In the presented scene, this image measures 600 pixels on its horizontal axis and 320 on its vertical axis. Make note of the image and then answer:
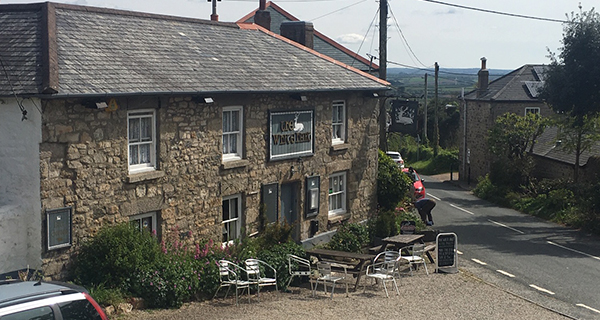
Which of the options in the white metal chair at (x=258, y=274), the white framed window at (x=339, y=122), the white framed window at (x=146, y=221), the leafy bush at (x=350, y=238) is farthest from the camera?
the white framed window at (x=339, y=122)

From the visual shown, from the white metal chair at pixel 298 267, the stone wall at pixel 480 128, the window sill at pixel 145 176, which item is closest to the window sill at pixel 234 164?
the window sill at pixel 145 176

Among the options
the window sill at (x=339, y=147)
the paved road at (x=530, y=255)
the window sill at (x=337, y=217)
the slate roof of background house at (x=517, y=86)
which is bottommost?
the paved road at (x=530, y=255)

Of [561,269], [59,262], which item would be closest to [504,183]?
[561,269]

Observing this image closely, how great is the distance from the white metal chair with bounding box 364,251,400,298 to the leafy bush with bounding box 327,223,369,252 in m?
1.62

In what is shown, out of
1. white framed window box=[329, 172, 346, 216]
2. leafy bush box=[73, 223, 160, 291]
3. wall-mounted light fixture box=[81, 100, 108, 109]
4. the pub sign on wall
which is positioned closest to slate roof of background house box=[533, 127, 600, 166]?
white framed window box=[329, 172, 346, 216]

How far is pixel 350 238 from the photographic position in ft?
62.0

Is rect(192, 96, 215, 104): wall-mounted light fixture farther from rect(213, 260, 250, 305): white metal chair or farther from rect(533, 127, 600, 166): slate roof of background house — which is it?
rect(533, 127, 600, 166): slate roof of background house

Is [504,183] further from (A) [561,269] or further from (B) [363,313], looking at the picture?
(B) [363,313]

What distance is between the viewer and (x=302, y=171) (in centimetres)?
1875

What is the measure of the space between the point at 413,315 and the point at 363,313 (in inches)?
38.3

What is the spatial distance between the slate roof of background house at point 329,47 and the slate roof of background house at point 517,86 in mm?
12214

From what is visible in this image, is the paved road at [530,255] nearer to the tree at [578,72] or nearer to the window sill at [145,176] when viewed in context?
the tree at [578,72]

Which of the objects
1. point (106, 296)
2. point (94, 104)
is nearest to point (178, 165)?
point (94, 104)

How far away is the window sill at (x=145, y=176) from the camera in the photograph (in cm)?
1393
